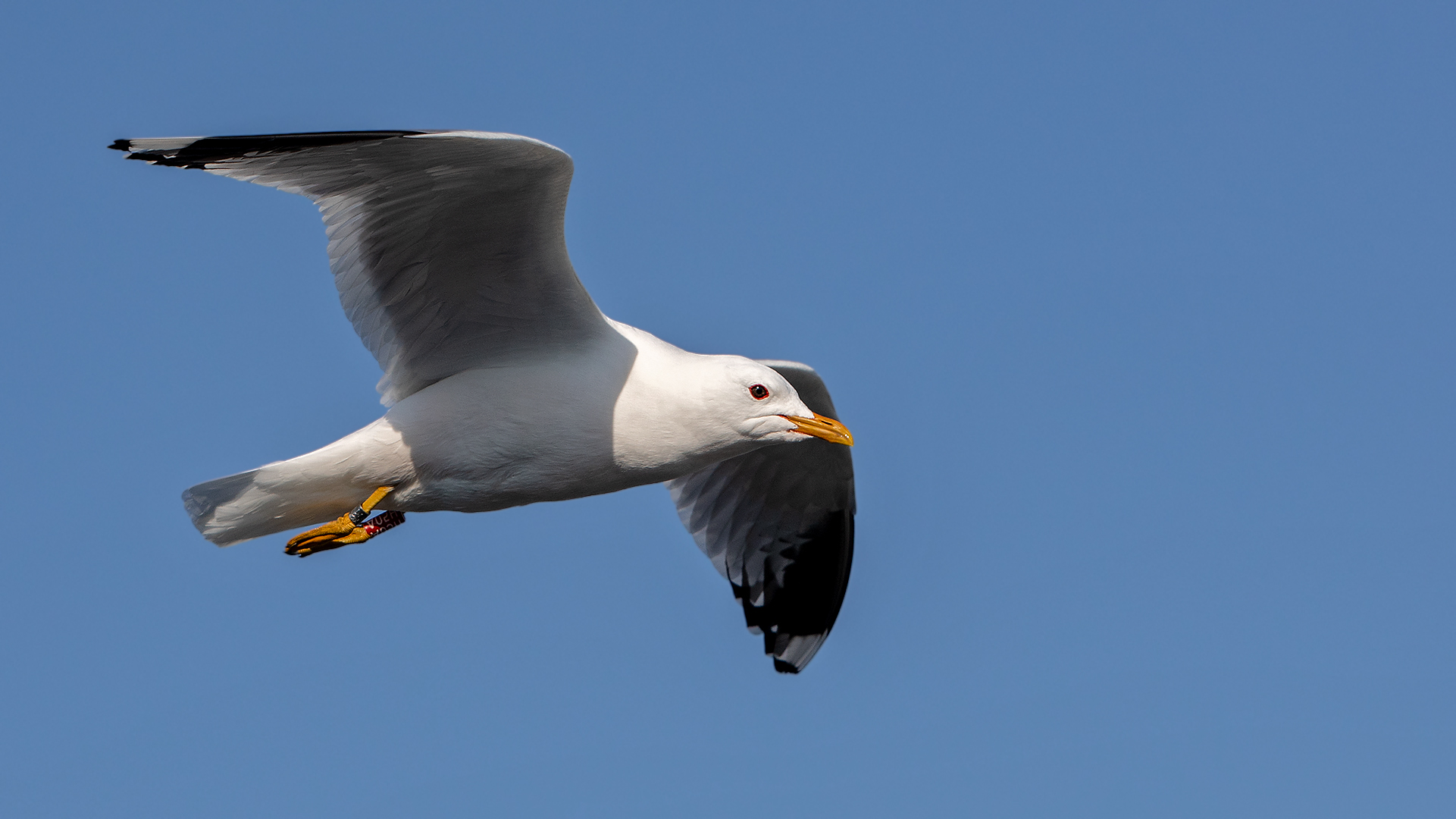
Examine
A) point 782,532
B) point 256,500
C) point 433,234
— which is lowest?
point 782,532

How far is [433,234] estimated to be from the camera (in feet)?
23.1

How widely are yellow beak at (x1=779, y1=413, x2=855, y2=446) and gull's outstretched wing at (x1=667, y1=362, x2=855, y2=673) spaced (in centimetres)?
228

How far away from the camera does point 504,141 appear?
6.25m

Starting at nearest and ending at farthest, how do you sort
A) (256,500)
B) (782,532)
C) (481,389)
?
1. (256,500)
2. (481,389)
3. (782,532)

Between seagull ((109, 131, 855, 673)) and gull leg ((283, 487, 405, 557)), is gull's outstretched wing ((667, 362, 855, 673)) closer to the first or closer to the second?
seagull ((109, 131, 855, 673))

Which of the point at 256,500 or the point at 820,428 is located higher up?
the point at 820,428

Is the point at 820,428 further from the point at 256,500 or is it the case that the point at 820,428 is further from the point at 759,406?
the point at 256,500

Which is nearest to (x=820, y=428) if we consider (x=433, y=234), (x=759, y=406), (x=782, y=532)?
(x=759, y=406)

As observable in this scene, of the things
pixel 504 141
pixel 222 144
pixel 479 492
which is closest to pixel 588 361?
pixel 479 492

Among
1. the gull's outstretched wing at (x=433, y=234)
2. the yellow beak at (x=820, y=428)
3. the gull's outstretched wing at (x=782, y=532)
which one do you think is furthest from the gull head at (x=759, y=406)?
the gull's outstretched wing at (x=782, y=532)

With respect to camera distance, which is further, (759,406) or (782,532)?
(782,532)

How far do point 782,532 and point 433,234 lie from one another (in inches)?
151

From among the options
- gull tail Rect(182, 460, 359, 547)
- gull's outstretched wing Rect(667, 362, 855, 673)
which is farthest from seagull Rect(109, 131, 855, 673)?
gull's outstretched wing Rect(667, 362, 855, 673)

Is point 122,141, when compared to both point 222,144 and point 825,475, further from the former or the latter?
point 825,475
